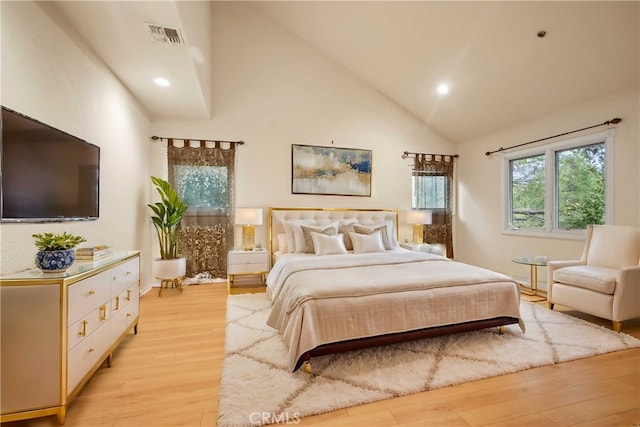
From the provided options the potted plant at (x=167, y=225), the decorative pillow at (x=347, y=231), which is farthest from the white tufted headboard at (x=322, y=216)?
the potted plant at (x=167, y=225)

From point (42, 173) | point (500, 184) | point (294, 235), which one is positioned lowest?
point (294, 235)

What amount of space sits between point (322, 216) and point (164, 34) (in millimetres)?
2998

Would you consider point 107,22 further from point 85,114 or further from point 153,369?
point 153,369

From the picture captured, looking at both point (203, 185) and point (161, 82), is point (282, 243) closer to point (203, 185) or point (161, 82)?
point (203, 185)

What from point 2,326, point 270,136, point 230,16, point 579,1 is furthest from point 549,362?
point 230,16

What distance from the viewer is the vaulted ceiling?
249 cm

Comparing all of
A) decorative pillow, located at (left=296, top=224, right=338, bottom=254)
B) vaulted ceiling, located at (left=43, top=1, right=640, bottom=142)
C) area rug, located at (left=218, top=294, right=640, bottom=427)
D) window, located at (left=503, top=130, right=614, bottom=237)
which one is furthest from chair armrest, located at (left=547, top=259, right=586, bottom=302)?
decorative pillow, located at (left=296, top=224, right=338, bottom=254)

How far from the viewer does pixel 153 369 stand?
2035 millimetres

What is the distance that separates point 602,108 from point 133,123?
575 cm

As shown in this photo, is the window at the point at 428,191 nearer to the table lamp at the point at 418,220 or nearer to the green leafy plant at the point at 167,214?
the table lamp at the point at 418,220

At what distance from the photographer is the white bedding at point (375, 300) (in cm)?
200

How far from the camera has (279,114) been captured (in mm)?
4641

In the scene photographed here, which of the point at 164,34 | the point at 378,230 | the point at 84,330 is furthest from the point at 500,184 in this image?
the point at 84,330

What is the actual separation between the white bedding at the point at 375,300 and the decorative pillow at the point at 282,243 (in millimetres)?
1408
